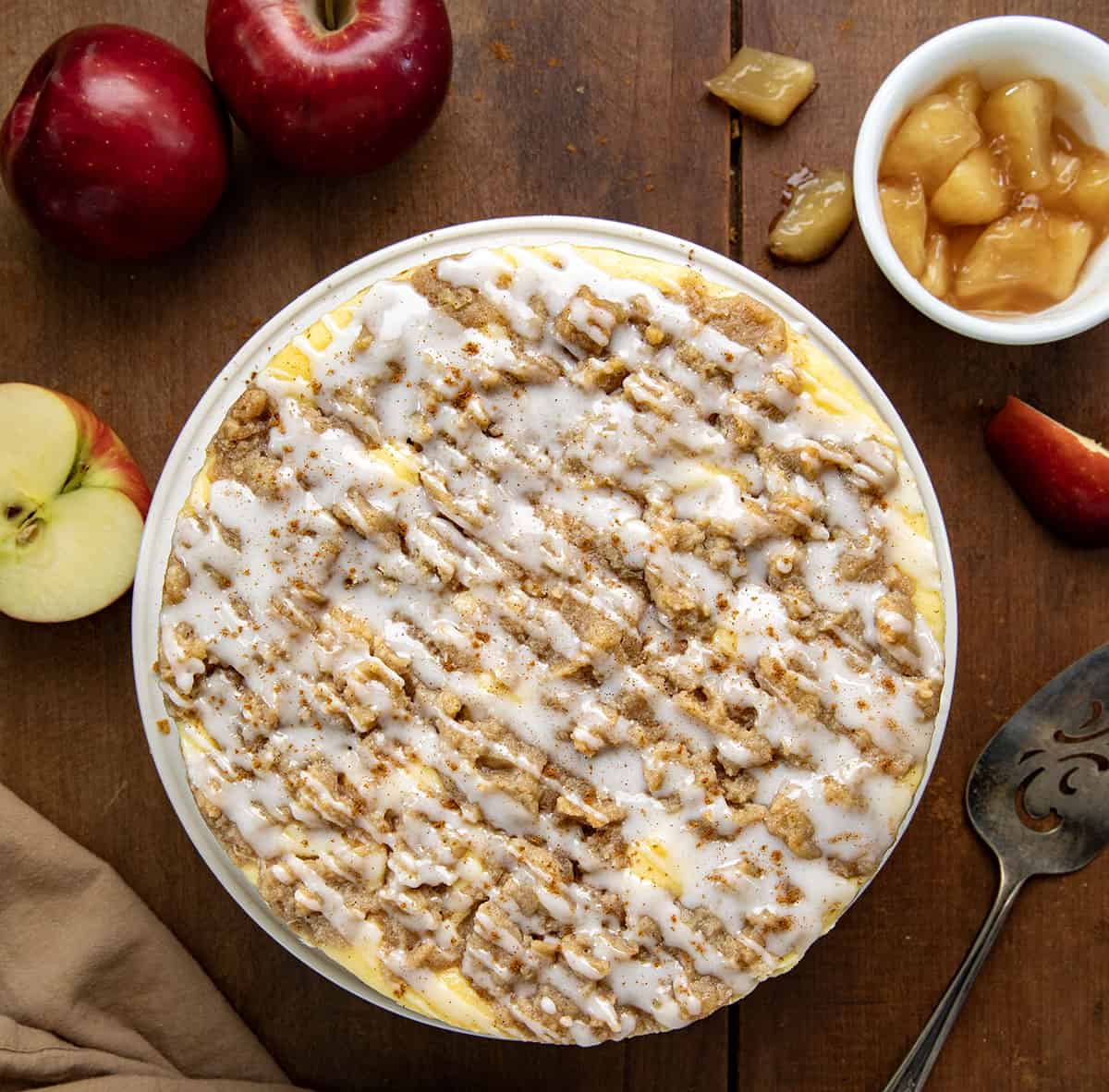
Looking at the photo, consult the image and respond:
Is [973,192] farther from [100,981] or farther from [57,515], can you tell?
[100,981]

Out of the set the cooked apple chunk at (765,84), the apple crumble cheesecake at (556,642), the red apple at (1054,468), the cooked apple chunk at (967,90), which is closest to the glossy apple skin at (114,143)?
the apple crumble cheesecake at (556,642)

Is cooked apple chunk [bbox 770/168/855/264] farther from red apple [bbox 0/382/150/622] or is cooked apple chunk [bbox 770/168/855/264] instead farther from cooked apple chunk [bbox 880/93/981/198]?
red apple [bbox 0/382/150/622]

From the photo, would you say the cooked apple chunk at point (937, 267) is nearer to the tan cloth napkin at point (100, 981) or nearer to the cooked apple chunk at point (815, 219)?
the cooked apple chunk at point (815, 219)

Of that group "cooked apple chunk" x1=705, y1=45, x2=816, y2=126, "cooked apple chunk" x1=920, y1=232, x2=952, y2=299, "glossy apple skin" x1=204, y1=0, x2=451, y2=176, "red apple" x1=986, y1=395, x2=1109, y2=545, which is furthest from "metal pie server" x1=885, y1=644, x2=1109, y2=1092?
"glossy apple skin" x1=204, y1=0, x2=451, y2=176

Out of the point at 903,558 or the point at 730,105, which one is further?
the point at 730,105

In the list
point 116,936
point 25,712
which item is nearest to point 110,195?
point 25,712

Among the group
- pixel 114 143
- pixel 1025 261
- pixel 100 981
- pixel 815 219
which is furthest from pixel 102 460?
pixel 1025 261

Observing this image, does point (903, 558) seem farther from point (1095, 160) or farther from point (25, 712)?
point (25, 712)

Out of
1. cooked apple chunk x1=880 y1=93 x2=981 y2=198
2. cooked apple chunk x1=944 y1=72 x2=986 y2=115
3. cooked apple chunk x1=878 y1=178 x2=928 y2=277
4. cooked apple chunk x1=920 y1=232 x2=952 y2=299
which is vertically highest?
cooked apple chunk x1=944 y1=72 x2=986 y2=115
